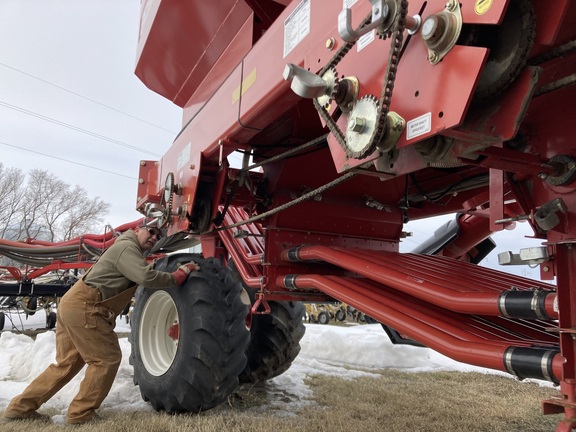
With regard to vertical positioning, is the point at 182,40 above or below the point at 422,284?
above

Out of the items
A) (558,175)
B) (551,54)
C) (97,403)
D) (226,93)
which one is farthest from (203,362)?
(551,54)

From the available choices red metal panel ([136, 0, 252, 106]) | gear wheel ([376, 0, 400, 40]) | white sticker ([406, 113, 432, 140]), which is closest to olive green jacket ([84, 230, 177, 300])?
red metal panel ([136, 0, 252, 106])

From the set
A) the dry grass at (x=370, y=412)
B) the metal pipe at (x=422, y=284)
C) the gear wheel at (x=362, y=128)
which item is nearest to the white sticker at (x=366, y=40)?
the gear wheel at (x=362, y=128)

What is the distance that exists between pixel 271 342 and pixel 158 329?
1.16m

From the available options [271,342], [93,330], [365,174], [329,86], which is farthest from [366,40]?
[271,342]

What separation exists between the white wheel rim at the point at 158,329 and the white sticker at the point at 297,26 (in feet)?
8.02

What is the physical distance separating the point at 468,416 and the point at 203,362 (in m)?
2.26

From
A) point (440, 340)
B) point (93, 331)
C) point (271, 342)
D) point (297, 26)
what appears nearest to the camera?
point (440, 340)

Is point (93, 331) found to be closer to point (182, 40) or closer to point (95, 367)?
point (95, 367)

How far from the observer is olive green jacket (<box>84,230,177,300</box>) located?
366 centimetres

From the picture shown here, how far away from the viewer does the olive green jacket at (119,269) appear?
3662 millimetres

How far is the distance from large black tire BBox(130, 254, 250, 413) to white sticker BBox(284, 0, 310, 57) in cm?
192

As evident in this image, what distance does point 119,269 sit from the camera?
3.77 metres

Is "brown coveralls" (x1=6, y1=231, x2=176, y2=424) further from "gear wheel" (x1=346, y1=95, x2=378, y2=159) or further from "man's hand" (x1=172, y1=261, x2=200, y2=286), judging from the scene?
"gear wheel" (x1=346, y1=95, x2=378, y2=159)
